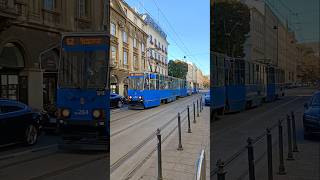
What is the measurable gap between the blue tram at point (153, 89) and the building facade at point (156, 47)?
0.04 m

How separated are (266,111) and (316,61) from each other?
1.35ft

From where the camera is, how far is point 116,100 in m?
1.43

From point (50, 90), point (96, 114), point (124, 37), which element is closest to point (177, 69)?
point (124, 37)

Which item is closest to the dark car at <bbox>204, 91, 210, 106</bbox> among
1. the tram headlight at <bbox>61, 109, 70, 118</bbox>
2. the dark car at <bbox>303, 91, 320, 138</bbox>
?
the tram headlight at <bbox>61, 109, 70, 118</bbox>

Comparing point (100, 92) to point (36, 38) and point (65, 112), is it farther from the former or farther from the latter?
point (36, 38)

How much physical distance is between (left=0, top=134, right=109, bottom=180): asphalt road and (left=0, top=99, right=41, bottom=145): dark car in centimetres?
4

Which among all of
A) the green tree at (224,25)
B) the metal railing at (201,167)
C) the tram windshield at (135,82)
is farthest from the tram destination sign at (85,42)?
the metal railing at (201,167)

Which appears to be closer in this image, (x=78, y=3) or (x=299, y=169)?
(x=78, y=3)

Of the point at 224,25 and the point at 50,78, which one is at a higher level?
the point at 224,25

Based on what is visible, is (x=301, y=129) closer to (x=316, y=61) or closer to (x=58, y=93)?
(x=316, y=61)

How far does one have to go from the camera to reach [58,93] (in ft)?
4.46

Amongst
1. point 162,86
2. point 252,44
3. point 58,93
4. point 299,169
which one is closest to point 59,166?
point 58,93

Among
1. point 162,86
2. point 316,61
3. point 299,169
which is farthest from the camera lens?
point 299,169

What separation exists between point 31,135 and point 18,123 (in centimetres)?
9
